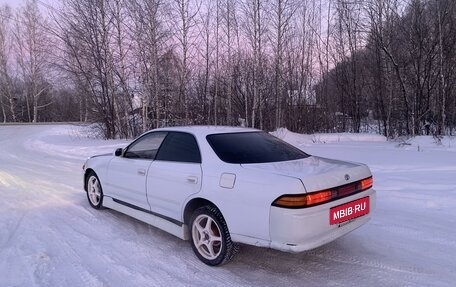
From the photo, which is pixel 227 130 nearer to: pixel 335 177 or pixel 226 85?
pixel 335 177

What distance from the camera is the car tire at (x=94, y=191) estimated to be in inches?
242

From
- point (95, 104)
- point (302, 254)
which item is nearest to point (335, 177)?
point (302, 254)

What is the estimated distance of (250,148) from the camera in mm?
4426

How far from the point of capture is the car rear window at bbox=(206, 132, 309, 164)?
416cm

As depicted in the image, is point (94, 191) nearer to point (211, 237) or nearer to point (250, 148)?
point (211, 237)

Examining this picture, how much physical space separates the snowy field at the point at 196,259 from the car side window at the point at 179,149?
1070 mm

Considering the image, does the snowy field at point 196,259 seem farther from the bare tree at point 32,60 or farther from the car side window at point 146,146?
the bare tree at point 32,60

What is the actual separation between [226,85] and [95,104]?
6980 millimetres

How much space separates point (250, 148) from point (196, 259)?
1387 millimetres

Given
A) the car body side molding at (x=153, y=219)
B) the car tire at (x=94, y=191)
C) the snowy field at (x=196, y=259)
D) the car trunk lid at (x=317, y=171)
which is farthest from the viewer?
the car tire at (x=94, y=191)

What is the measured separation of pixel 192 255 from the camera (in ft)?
14.2

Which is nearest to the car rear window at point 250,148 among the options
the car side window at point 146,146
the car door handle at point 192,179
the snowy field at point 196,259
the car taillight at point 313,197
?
the car door handle at point 192,179

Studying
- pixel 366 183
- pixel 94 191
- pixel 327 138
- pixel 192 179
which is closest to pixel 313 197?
pixel 366 183

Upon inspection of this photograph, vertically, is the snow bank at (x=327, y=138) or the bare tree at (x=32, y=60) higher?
the bare tree at (x=32, y=60)
